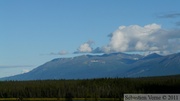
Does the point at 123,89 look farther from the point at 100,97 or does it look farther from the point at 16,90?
the point at 16,90

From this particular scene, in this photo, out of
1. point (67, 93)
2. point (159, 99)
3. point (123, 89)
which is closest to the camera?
point (159, 99)

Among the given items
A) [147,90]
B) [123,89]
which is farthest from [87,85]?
[147,90]

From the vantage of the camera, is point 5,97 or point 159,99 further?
point 5,97

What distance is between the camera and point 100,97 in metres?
180

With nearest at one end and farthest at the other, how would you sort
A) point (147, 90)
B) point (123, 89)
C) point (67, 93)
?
1. point (147, 90)
2. point (123, 89)
3. point (67, 93)

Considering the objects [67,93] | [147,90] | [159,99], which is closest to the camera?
[159,99]

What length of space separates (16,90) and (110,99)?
139 ft

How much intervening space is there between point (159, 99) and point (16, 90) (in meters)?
149

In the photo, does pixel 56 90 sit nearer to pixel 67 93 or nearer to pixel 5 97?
pixel 67 93

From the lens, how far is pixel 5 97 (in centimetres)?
19212

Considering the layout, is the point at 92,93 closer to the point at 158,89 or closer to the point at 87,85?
the point at 87,85

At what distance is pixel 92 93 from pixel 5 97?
105 ft

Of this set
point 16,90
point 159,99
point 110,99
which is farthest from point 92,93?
point 159,99

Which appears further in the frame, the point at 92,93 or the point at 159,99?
the point at 92,93
